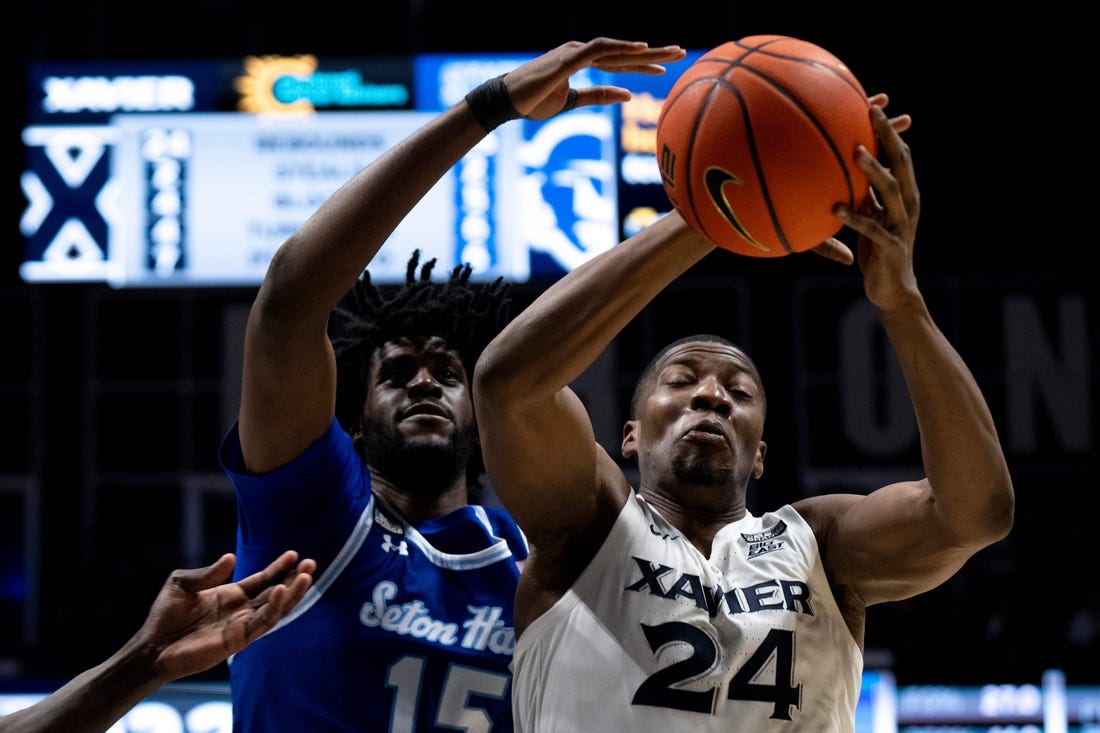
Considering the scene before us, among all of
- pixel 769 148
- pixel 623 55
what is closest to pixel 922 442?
pixel 769 148

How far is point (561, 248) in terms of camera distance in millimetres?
9047

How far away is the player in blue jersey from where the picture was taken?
2.67m

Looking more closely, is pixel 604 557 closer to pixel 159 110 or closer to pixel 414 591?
pixel 414 591

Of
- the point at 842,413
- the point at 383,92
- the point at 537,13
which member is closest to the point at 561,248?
the point at 383,92

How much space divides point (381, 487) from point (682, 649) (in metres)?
0.99

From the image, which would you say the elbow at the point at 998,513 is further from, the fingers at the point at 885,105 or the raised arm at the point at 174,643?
the raised arm at the point at 174,643

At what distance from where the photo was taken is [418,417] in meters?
3.27

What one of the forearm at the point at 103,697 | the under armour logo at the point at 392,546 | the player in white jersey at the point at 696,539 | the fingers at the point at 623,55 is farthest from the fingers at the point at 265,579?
the fingers at the point at 623,55

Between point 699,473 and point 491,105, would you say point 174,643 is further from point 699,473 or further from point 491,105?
point 699,473

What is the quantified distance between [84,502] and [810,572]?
9.87 m

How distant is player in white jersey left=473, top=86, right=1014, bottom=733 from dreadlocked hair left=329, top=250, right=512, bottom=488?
733 millimetres

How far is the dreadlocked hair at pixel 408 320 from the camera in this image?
3584mm

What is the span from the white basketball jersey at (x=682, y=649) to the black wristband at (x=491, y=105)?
988mm

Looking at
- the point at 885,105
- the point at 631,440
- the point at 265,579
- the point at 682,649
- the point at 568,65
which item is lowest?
the point at 682,649
